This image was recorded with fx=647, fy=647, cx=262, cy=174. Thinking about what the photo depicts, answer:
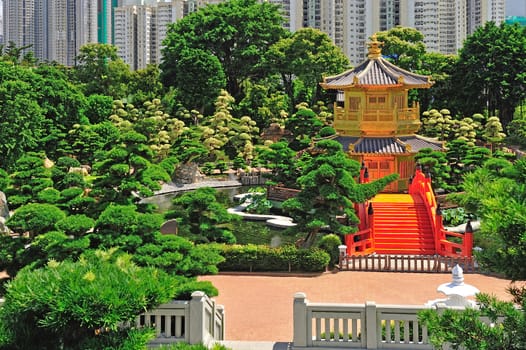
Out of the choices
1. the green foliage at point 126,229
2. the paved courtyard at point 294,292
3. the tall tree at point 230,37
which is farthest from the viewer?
the tall tree at point 230,37

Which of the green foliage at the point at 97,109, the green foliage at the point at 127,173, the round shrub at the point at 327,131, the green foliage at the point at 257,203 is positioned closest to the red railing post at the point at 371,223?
the round shrub at the point at 327,131

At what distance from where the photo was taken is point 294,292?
38.4ft

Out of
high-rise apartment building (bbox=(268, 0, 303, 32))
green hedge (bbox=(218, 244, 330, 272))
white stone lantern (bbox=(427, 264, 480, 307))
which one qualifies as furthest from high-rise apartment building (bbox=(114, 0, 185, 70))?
white stone lantern (bbox=(427, 264, 480, 307))

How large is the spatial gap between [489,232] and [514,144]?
26.6 meters

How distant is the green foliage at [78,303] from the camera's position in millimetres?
4672

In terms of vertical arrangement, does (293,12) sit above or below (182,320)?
above

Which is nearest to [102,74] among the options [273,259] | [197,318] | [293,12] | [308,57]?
[308,57]

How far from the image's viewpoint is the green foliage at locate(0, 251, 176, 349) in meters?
4.67

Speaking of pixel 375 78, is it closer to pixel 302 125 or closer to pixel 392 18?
pixel 302 125

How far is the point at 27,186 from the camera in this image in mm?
12648

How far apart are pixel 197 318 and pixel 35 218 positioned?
370 centimetres

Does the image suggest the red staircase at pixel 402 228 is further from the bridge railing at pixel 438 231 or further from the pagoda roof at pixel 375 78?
the pagoda roof at pixel 375 78

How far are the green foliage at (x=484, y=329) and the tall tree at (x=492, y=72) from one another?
29.0 metres

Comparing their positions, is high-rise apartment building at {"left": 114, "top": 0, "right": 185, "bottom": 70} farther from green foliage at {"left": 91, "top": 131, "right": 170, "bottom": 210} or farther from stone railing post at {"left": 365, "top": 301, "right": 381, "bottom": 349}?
stone railing post at {"left": 365, "top": 301, "right": 381, "bottom": 349}
